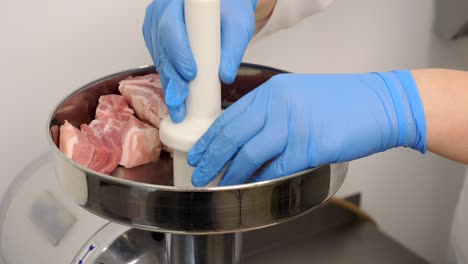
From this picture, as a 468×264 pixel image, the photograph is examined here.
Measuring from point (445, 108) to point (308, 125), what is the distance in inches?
6.3

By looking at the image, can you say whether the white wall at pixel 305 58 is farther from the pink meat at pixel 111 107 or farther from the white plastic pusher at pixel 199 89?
the white plastic pusher at pixel 199 89

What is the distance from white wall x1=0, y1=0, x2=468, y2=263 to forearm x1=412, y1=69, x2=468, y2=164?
45 cm

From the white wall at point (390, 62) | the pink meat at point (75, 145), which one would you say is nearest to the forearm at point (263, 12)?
the white wall at point (390, 62)

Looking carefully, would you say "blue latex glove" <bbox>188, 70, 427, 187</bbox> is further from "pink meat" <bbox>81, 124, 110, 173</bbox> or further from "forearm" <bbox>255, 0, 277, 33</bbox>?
"forearm" <bbox>255, 0, 277, 33</bbox>

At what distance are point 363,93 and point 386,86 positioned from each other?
3 centimetres

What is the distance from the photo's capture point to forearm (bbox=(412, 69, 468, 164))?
0.63 meters

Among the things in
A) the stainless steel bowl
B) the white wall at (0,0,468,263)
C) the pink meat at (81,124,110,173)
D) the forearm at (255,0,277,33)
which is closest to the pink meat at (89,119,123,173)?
the pink meat at (81,124,110,173)

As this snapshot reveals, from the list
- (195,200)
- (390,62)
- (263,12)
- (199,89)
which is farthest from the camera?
(390,62)

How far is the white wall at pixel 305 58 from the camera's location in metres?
0.84

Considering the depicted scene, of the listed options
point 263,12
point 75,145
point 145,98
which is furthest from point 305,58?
point 75,145

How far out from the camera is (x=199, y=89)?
0.58 m

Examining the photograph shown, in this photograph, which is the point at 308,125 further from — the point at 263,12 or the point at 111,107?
the point at 263,12

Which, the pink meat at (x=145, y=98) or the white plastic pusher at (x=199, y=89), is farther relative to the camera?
the pink meat at (x=145, y=98)

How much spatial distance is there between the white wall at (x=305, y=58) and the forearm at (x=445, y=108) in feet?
1.48
